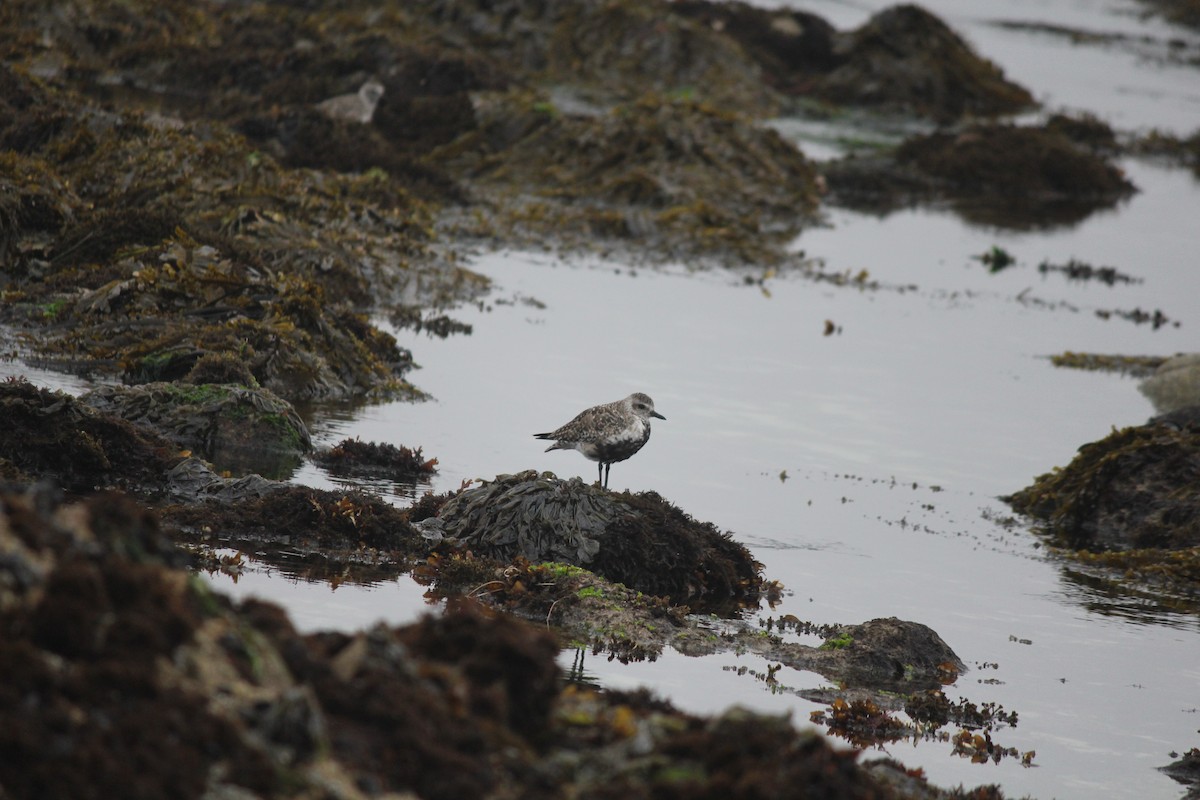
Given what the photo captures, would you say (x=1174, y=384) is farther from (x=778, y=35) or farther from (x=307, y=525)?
(x=778, y=35)

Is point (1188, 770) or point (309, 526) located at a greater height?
point (309, 526)

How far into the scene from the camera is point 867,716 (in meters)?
7.38

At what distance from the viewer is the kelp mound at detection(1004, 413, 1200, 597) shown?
1230cm

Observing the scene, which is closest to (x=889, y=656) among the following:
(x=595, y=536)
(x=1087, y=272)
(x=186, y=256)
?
(x=595, y=536)

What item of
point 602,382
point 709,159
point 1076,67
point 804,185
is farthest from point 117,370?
point 1076,67

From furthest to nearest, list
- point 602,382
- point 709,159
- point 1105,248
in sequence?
1. point 1105,248
2. point 709,159
3. point 602,382

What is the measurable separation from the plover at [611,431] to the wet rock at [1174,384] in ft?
29.8

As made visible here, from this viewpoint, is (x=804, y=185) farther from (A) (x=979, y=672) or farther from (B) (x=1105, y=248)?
(A) (x=979, y=672)

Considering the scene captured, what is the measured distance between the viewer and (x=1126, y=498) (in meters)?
12.9

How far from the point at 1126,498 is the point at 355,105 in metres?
16.7

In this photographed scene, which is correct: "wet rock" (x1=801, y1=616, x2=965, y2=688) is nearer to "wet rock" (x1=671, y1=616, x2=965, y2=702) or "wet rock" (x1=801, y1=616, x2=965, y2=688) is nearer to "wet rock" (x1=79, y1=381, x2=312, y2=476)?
"wet rock" (x1=671, y1=616, x2=965, y2=702)

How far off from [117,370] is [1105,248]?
67.2 feet

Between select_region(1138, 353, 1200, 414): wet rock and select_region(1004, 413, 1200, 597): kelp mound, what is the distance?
3.49m

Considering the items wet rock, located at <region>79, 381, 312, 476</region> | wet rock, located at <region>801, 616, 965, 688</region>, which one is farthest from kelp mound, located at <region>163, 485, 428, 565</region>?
wet rock, located at <region>801, 616, 965, 688</region>
